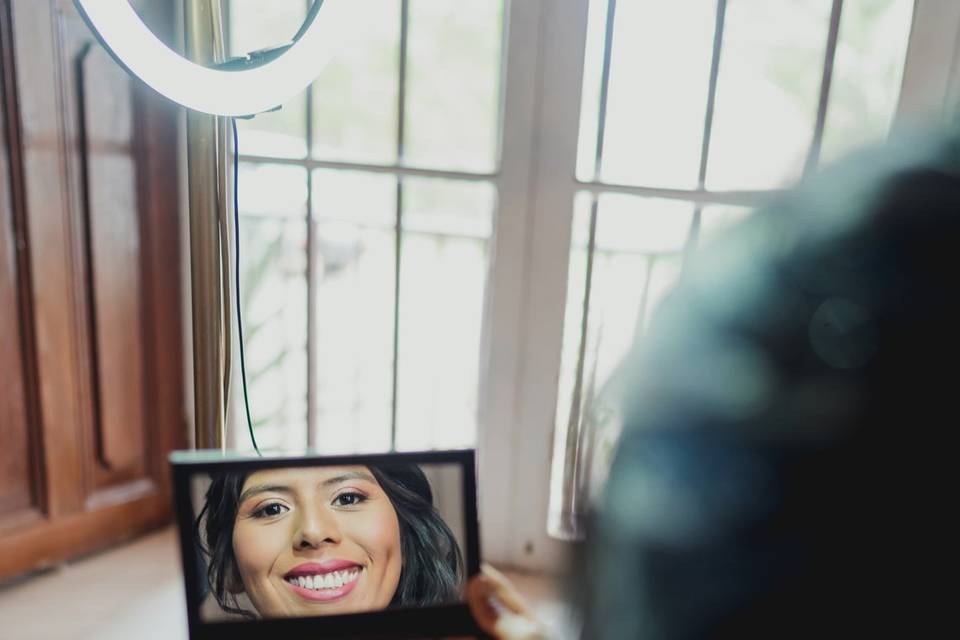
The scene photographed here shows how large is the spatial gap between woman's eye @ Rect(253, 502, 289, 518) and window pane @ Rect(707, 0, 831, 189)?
0.89 meters

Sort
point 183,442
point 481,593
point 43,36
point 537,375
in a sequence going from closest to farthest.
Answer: point 481,593, point 43,36, point 537,375, point 183,442

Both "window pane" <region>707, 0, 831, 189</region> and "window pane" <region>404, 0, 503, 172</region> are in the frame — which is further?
"window pane" <region>404, 0, 503, 172</region>

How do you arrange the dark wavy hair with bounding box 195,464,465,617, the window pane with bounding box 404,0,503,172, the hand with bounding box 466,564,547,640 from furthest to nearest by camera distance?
1. the window pane with bounding box 404,0,503,172
2. the dark wavy hair with bounding box 195,464,465,617
3. the hand with bounding box 466,564,547,640

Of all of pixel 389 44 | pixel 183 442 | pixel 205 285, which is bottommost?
pixel 183 442

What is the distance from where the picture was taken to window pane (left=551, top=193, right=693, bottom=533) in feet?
4.44

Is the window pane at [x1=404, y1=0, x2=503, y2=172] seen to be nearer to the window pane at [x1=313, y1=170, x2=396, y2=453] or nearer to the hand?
the window pane at [x1=313, y1=170, x2=396, y2=453]

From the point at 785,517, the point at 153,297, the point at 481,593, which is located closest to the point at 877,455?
the point at 785,517

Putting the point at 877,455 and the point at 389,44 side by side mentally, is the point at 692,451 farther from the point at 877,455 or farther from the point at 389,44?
the point at 389,44

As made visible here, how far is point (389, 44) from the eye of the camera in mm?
1423

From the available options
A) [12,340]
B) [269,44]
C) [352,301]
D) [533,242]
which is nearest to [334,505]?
[533,242]

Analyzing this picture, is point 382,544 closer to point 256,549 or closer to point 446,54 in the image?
point 256,549

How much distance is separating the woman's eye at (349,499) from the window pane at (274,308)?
28.0 inches

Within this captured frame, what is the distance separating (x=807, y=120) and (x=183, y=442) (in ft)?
4.52

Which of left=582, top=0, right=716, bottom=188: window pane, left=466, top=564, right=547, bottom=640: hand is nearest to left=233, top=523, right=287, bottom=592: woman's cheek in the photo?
left=466, top=564, right=547, bottom=640: hand
